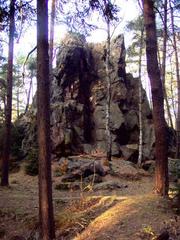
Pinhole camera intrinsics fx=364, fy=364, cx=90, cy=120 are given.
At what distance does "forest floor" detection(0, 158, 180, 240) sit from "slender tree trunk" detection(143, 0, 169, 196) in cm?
46

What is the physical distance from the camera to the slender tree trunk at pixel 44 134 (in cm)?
793

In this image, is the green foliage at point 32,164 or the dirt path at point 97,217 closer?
the dirt path at point 97,217

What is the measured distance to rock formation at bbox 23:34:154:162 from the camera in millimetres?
22766

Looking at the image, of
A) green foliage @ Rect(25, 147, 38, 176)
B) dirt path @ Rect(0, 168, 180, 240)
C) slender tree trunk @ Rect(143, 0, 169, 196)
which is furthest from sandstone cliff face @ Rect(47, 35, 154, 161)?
slender tree trunk @ Rect(143, 0, 169, 196)

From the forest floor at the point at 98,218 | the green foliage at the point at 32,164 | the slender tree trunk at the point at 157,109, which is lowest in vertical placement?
the forest floor at the point at 98,218

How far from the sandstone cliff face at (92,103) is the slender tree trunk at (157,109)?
13015mm

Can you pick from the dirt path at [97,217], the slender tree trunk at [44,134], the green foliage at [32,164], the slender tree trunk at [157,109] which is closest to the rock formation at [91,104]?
the green foliage at [32,164]

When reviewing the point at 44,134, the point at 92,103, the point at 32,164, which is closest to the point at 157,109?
the point at 44,134

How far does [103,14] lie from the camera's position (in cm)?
992

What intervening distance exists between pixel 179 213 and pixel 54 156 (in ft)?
46.5

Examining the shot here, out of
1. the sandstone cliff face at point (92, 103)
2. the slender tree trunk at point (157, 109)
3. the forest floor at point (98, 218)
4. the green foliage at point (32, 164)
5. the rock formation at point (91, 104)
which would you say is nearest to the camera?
the forest floor at point (98, 218)

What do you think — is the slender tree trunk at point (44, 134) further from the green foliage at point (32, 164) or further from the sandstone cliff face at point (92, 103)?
the sandstone cliff face at point (92, 103)

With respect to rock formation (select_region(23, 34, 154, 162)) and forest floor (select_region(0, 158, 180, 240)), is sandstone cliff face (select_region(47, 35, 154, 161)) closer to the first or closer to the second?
rock formation (select_region(23, 34, 154, 162))

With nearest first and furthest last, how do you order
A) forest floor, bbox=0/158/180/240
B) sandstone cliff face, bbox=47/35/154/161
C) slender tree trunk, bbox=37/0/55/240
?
forest floor, bbox=0/158/180/240 → slender tree trunk, bbox=37/0/55/240 → sandstone cliff face, bbox=47/35/154/161
